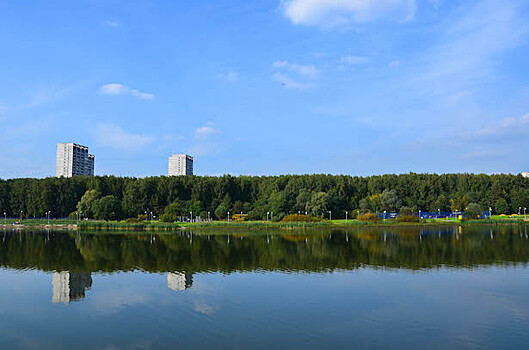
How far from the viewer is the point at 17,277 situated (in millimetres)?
28516

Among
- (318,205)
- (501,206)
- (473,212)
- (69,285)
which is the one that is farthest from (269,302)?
(501,206)

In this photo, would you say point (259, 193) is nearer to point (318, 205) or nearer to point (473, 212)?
point (318, 205)

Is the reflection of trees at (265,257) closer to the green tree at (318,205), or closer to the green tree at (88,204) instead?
the green tree at (318,205)

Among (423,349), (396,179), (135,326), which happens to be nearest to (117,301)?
(135,326)

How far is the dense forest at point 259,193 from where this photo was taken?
11044cm

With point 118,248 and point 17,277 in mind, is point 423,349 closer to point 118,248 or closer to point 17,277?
point 17,277

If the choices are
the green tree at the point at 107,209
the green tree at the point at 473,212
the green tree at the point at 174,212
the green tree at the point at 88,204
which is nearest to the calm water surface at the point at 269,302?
the green tree at the point at 174,212

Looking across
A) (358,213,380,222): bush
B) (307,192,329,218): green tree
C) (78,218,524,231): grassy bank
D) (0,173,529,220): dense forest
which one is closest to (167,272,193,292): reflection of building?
(78,218,524,231): grassy bank

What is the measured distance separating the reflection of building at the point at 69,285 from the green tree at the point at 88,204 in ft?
274

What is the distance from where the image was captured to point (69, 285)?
82.7ft

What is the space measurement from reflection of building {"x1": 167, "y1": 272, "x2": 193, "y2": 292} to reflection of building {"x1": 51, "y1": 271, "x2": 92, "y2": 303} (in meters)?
4.99

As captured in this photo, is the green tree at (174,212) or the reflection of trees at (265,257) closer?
the reflection of trees at (265,257)

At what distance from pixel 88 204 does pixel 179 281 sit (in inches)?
3711

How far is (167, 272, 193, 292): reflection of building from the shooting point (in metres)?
23.8
